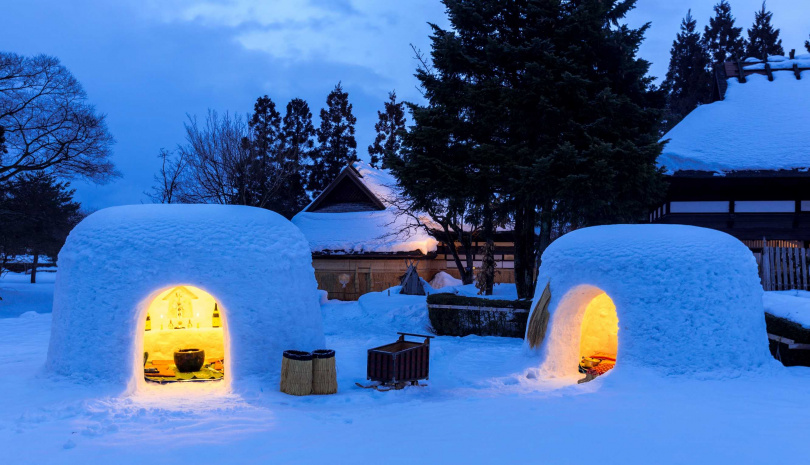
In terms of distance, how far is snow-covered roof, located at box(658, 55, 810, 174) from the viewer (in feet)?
49.2

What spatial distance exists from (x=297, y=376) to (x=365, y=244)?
13860mm

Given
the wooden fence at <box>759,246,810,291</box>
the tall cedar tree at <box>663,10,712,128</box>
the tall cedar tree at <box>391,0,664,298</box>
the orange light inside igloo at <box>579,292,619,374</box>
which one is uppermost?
the tall cedar tree at <box>663,10,712,128</box>

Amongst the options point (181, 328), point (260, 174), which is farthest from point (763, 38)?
point (181, 328)

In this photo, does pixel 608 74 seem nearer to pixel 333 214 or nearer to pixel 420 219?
pixel 420 219

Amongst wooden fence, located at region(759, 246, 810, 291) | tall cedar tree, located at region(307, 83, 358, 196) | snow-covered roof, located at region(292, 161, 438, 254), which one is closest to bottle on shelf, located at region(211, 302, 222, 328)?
snow-covered roof, located at region(292, 161, 438, 254)

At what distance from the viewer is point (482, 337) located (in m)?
14.4

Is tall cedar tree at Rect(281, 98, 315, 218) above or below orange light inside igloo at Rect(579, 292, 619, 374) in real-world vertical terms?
above

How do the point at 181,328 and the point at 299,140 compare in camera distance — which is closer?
the point at 181,328

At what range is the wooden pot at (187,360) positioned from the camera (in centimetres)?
990

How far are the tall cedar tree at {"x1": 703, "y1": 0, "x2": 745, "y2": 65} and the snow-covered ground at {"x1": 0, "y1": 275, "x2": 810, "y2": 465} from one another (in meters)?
36.1

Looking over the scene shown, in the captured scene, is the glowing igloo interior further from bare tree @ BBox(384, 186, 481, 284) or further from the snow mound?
the snow mound

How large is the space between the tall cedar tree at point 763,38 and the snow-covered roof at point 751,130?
18.2 metres

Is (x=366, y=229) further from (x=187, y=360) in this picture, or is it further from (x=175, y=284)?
(x=175, y=284)

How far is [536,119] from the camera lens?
1450 cm
